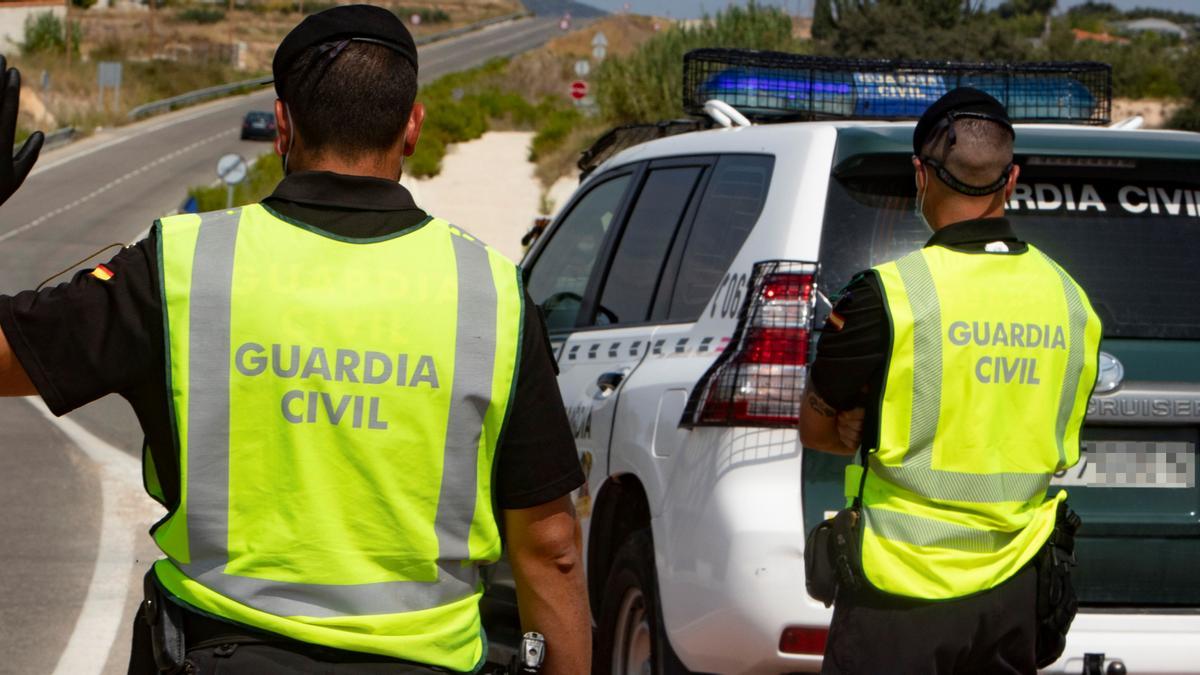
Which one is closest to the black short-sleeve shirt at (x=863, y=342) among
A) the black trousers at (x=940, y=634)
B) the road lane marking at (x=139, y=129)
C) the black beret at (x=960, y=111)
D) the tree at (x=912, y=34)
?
the black beret at (x=960, y=111)

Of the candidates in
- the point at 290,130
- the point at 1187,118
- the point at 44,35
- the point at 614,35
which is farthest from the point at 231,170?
the point at 614,35

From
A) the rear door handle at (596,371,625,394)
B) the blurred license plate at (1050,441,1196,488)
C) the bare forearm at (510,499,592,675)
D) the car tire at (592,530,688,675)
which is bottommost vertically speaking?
the car tire at (592,530,688,675)

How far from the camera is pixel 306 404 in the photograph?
94.5 inches

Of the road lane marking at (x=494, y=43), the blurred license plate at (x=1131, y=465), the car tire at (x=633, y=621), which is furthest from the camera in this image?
the road lane marking at (x=494, y=43)

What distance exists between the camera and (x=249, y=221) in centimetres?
248

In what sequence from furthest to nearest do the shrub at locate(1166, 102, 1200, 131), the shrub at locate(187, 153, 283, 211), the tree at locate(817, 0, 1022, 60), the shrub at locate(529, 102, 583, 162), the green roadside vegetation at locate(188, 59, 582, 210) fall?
the shrub at locate(1166, 102, 1200, 131) → the tree at locate(817, 0, 1022, 60) → the shrub at locate(529, 102, 583, 162) → the green roadside vegetation at locate(188, 59, 582, 210) → the shrub at locate(187, 153, 283, 211)

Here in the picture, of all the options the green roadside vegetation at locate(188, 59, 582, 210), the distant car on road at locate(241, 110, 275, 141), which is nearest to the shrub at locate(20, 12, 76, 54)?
the distant car on road at locate(241, 110, 275, 141)

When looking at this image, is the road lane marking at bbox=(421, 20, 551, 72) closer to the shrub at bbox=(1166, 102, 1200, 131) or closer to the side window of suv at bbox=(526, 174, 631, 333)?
the shrub at bbox=(1166, 102, 1200, 131)

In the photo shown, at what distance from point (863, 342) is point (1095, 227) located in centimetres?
133

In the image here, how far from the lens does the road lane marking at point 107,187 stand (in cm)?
3919

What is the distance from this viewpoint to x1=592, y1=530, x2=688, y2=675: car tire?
4.60 meters

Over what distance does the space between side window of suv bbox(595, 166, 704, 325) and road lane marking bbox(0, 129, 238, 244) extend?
3354 centimetres

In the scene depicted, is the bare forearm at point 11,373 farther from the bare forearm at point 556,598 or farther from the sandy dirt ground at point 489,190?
the sandy dirt ground at point 489,190

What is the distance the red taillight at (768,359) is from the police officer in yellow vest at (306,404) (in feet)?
5.72
